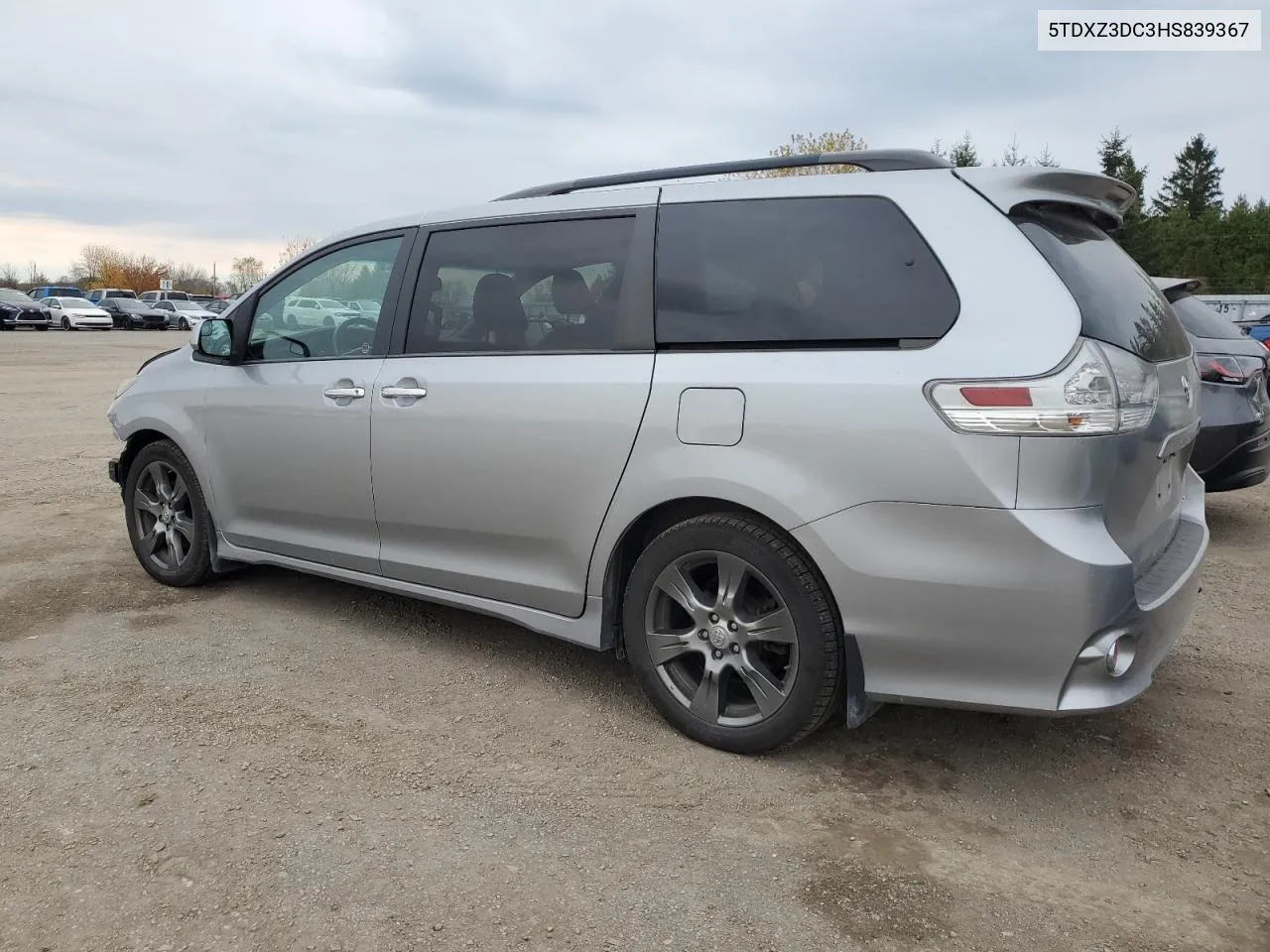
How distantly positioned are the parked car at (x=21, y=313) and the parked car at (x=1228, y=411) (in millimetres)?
43201

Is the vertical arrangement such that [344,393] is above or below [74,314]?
below

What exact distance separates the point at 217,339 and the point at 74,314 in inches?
1690

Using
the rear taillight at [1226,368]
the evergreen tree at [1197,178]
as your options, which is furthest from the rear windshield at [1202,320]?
the evergreen tree at [1197,178]

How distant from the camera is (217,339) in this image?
4738mm

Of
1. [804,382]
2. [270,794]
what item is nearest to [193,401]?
Result: [270,794]

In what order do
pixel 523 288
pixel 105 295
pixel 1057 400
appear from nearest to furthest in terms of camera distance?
pixel 1057 400 → pixel 523 288 → pixel 105 295

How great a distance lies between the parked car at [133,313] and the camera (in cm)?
4622

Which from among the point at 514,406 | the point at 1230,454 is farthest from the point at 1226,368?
the point at 514,406

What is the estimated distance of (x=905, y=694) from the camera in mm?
2928

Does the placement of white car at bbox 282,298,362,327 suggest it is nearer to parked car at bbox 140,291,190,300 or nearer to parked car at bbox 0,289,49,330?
parked car at bbox 0,289,49,330

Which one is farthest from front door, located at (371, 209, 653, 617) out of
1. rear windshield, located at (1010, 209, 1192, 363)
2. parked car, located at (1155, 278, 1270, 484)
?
parked car, located at (1155, 278, 1270, 484)

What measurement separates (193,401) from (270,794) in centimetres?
244

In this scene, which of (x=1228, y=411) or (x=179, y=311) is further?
(x=179, y=311)

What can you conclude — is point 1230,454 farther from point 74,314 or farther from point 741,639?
point 74,314
